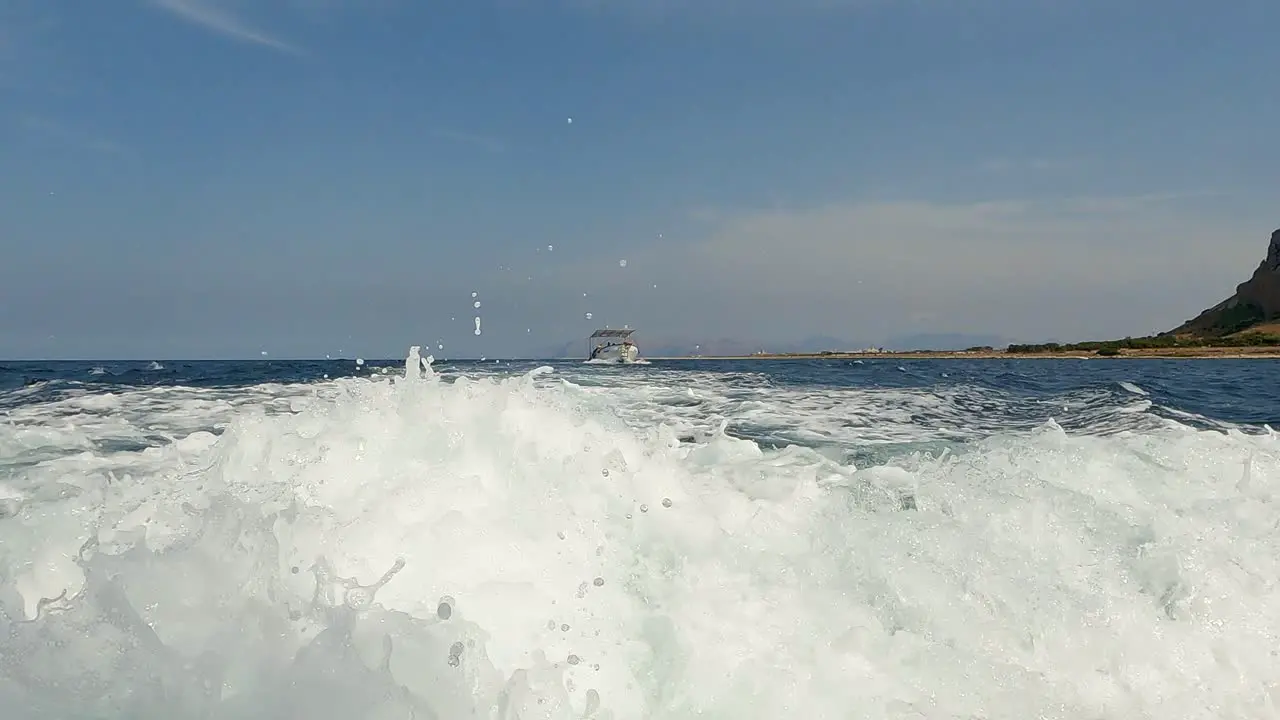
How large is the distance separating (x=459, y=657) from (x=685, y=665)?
105 centimetres

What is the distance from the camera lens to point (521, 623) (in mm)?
3572

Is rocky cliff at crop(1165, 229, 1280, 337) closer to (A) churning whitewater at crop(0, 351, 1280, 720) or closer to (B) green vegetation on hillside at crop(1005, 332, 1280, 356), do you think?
(B) green vegetation on hillside at crop(1005, 332, 1280, 356)

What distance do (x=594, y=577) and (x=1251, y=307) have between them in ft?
450

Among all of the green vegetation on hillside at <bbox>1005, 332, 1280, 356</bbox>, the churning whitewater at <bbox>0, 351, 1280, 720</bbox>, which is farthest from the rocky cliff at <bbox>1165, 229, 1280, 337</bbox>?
the churning whitewater at <bbox>0, 351, 1280, 720</bbox>

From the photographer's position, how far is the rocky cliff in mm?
106000

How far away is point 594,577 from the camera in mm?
4004

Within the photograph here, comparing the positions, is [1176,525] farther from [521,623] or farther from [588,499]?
[521,623]

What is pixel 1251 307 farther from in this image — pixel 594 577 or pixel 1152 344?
pixel 594 577

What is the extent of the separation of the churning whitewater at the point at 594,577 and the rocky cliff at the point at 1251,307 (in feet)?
403

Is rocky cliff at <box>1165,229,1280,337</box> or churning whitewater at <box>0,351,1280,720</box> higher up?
rocky cliff at <box>1165,229,1280,337</box>

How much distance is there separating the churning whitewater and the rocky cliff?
123 m

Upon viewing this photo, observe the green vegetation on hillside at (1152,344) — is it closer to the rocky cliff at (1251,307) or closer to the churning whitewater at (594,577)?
the rocky cliff at (1251,307)

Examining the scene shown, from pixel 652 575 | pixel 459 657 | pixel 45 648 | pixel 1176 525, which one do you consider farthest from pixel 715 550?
pixel 1176 525

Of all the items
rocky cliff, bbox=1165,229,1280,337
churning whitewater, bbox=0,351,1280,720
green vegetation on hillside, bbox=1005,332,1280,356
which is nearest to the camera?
churning whitewater, bbox=0,351,1280,720
